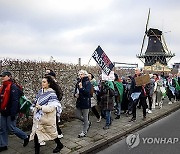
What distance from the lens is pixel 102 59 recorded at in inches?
295

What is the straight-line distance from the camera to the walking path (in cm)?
516

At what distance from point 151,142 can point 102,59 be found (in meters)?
3.05

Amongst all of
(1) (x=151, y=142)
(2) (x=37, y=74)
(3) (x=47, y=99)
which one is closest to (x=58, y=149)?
(3) (x=47, y=99)

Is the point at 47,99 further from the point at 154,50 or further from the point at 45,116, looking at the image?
the point at 154,50

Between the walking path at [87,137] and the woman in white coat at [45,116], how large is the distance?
22.2 inches

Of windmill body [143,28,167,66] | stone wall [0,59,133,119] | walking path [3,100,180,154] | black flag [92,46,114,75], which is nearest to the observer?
walking path [3,100,180,154]

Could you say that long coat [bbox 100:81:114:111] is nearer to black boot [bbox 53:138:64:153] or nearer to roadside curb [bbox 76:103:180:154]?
roadside curb [bbox 76:103:180:154]

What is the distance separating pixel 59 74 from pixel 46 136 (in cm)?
372

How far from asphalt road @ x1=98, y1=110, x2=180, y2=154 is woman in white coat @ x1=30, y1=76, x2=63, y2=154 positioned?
4.95 feet

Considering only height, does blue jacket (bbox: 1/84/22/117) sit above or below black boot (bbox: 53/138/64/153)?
above

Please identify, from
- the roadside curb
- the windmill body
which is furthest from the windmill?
the roadside curb

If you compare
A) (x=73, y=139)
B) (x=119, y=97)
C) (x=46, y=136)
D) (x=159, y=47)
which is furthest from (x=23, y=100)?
(x=159, y=47)

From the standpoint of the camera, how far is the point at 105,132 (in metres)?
6.66

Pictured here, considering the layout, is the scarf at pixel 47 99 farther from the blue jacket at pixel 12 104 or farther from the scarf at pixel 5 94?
the scarf at pixel 5 94
